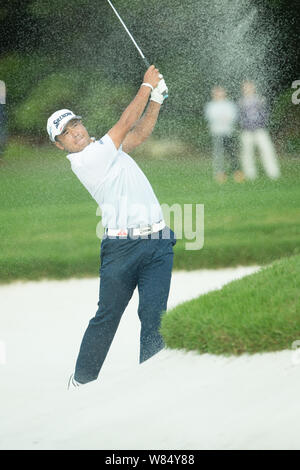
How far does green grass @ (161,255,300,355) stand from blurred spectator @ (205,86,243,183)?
1084cm

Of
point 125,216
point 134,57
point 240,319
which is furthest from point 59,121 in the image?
point 134,57

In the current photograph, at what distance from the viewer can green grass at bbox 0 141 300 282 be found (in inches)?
339

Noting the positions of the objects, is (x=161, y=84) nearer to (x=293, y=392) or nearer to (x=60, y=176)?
(x=293, y=392)

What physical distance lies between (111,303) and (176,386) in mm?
574

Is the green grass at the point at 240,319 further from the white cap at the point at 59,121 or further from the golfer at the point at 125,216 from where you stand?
the white cap at the point at 59,121

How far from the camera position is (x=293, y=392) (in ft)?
12.0

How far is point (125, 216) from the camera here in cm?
426

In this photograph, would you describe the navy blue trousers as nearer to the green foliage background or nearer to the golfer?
the golfer

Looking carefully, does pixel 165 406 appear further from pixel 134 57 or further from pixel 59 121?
pixel 134 57

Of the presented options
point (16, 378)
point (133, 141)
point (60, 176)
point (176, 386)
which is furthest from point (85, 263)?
point (60, 176)

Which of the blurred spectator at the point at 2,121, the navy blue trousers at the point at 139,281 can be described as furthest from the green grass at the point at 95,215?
the navy blue trousers at the point at 139,281

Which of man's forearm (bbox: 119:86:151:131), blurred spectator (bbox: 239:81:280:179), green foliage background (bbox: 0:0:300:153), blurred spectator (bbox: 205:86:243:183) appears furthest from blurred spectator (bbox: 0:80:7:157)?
man's forearm (bbox: 119:86:151:131)

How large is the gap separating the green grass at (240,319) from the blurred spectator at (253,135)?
9347 millimetres

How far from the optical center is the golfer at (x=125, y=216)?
4.25 meters
